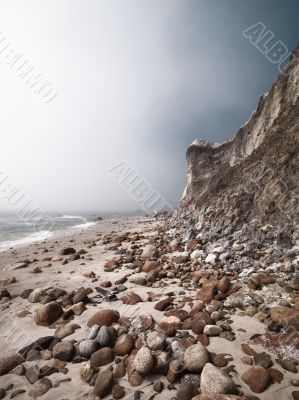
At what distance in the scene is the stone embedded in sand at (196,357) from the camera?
3.44 metres

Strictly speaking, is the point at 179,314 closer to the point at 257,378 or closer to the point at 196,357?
the point at 196,357

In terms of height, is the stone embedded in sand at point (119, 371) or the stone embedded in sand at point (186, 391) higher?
the stone embedded in sand at point (119, 371)

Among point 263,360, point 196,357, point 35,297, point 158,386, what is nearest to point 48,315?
point 35,297

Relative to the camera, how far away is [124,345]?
161 inches

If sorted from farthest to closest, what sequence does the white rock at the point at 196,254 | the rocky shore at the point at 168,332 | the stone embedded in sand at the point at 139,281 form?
1. the white rock at the point at 196,254
2. the stone embedded in sand at the point at 139,281
3. the rocky shore at the point at 168,332

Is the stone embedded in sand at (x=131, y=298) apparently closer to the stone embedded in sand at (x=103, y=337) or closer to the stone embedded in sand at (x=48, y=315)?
the stone embedded in sand at (x=103, y=337)

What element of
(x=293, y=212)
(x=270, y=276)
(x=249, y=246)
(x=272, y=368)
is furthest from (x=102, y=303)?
(x=293, y=212)

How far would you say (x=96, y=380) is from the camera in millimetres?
3473

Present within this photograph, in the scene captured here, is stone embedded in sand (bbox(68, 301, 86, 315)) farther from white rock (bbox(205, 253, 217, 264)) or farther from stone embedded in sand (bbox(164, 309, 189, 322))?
white rock (bbox(205, 253, 217, 264))

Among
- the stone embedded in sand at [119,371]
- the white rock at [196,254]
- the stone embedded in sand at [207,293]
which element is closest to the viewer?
the stone embedded in sand at [119,371]

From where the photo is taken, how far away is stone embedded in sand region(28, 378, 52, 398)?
3406 mm

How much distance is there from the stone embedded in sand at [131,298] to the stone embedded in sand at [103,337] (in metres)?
1.47

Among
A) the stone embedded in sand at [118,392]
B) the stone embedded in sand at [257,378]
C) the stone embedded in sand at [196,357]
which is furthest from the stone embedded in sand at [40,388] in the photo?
the stone embedded in sand at [257,378]

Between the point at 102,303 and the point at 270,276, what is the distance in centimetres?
475
